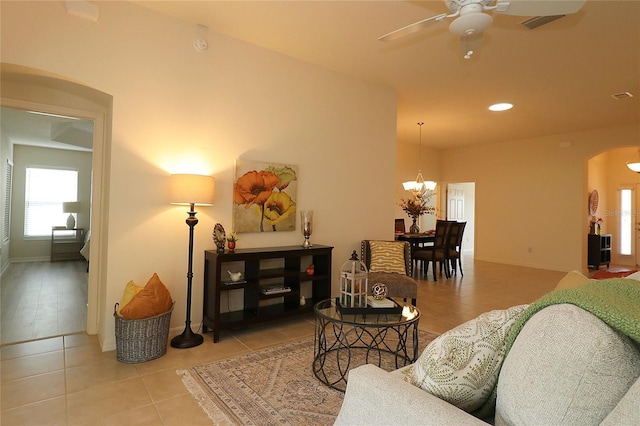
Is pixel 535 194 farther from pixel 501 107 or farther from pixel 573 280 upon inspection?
pixel 573 280

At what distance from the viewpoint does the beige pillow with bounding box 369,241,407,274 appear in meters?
4.19

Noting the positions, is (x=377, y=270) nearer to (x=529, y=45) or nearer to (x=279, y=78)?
(x=279, y=78)

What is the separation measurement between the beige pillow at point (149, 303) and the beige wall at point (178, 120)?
0.35 metres

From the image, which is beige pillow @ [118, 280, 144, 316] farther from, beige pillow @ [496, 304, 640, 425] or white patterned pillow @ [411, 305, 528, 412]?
beige pillow @ [496, 304, 640, 425]

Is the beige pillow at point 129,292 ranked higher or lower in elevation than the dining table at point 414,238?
lower

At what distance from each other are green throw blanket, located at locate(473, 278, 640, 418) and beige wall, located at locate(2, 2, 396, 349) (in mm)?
2881

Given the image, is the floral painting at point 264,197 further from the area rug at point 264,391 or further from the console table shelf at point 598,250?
the console table shelf at point 598,250

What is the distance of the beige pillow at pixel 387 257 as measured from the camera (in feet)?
13.8

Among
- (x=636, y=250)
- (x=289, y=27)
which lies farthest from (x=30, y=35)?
(x=636, y=250)

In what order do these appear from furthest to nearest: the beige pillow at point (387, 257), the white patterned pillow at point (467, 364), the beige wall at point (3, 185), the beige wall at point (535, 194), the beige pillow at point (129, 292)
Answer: the beige wall at point (535, 194) < the beige wall at point (3, 185) < the beige pillow at point (387, 257) < the beige pillow at point (129, 292) < the white patterned pillow at point (467, 364)

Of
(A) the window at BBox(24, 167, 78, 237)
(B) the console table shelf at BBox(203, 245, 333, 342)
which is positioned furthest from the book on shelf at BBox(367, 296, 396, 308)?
(A) the window at BBox(24, 167, 78, 237)

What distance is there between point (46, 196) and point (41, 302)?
4.68 meters

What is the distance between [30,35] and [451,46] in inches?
148

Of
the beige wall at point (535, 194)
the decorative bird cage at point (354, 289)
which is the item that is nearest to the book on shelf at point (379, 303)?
the decorative bird cage at point (354, 289)
